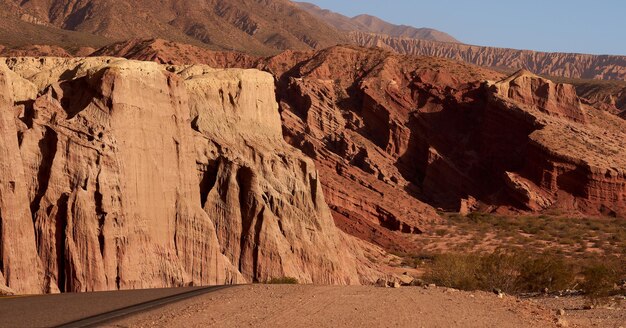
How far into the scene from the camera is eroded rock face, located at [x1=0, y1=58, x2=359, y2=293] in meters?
30.2

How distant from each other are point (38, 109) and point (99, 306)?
1178 centimetres

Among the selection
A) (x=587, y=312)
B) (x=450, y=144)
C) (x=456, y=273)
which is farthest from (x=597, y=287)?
(x=450, y=144)

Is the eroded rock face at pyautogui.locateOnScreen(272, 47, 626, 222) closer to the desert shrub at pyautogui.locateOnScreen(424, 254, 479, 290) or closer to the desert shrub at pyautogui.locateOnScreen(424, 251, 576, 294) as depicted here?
the desert shrub at pyautogui.locateOnScreen(424, 254, 479, 290)

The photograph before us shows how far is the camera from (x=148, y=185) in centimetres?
3409

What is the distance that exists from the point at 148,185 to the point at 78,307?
12.9 meters

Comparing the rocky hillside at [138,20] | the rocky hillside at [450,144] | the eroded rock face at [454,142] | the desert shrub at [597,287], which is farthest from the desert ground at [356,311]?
the rocky hillside at [138,20]

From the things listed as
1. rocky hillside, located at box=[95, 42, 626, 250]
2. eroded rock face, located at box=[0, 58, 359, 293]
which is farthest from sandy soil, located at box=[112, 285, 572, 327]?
rocky hillside, located at box=[95, 42, 626, 250]

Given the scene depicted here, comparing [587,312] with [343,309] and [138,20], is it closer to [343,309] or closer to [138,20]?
[343,309]

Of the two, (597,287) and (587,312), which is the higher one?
(597,287)

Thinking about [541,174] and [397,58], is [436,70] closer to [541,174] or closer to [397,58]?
[397,58]

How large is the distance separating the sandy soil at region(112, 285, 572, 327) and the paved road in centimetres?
78

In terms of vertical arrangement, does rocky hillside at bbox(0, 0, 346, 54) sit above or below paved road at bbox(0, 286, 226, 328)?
above

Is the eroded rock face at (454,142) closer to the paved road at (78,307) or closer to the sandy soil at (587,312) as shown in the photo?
the sandy soil at (587,312)

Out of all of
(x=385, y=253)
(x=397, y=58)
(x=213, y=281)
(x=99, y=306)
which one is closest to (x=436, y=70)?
(x=397, y=58)
